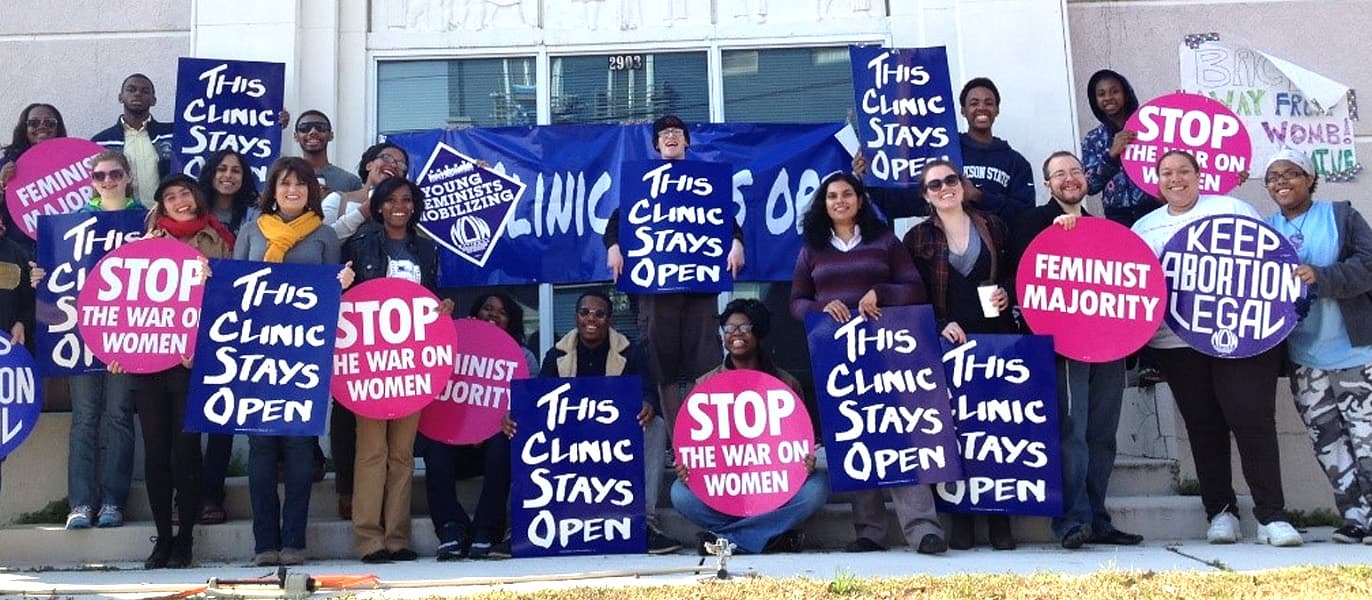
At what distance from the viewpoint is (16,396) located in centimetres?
585

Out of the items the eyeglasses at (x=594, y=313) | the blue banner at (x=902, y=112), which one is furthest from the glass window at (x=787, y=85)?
the eyeglasses at (x=594, y=313)

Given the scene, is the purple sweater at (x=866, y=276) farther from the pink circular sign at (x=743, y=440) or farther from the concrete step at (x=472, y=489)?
the concrete step at (x=472, y=489)

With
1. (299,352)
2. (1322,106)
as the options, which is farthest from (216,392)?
(1322,106)

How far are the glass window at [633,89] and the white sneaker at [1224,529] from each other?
13.5 feet

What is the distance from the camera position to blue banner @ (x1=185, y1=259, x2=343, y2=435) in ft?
18.5

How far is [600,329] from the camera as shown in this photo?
650 cm

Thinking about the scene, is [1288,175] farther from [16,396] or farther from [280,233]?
[16,396]

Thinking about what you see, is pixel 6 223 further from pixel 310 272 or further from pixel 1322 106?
pixel 1322 106

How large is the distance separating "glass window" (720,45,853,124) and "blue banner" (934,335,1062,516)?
302 centimetres

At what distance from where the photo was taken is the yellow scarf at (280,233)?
593 centimetres

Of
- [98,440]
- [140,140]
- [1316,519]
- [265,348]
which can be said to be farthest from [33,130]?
[1316,519]

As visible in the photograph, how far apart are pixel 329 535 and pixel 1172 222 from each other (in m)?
4.19

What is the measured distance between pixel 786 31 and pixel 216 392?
4.54 m

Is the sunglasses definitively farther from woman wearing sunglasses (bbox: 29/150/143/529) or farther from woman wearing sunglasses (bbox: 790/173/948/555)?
woman wearing sunglasses (bbox: 790/173/948/555)
